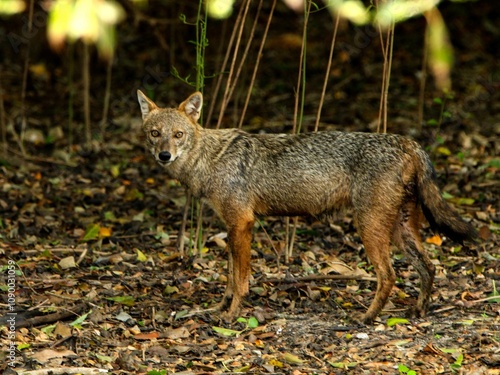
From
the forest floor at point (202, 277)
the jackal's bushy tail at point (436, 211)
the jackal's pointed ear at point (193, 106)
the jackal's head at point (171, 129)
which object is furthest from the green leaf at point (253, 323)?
the jackal's pointed ear at point (193, 106)

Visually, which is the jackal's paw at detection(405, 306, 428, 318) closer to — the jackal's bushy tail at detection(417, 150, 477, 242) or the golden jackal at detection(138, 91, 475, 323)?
the golden jackal at detection(138, 91, 475, 323)

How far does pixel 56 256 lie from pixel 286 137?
2817 millimetres

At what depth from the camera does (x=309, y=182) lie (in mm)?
7770

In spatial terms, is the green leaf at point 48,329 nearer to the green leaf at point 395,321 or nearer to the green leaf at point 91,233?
the green leaf at point 91,233

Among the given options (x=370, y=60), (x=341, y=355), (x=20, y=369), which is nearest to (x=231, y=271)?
(x=341, y=355)

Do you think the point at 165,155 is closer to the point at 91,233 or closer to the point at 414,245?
the point at 91,233

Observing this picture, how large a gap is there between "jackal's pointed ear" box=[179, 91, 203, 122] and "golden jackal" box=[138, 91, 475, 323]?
0.04ft

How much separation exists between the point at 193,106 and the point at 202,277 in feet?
5.83

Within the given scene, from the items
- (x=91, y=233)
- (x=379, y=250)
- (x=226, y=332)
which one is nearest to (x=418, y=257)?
(x=379, y=250)

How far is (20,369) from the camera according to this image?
19.7ft

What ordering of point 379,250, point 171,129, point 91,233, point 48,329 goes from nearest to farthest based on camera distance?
point 48,329
point 379,250
point 171,129
point 91,233

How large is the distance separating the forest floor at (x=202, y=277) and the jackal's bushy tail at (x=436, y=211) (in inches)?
27.9

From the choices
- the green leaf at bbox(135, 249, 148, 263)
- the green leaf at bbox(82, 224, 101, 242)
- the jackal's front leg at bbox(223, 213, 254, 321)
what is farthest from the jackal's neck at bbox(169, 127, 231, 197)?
the green leaf at bbox(82, 224, 101, 242)

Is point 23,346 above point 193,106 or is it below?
below
